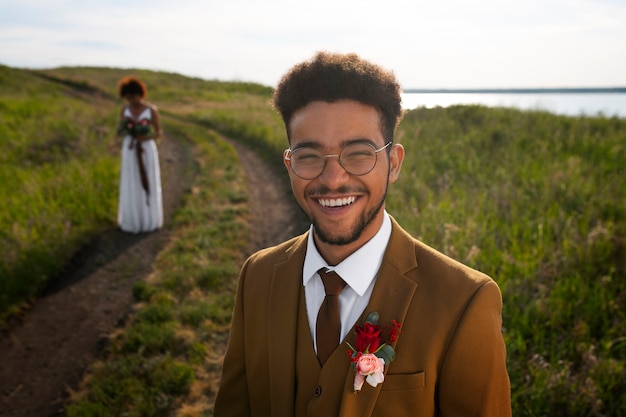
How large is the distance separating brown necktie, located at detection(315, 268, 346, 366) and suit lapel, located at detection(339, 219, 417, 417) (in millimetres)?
76

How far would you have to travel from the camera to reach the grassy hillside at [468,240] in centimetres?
429

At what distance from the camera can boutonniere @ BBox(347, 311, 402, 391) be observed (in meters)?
1.69

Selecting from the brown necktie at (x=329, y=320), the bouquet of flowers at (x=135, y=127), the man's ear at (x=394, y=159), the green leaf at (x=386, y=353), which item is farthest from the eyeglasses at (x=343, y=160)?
the bouquet of flowers at (x=135, y=127)

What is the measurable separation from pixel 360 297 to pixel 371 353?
1.09 feet

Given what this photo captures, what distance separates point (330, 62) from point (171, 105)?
29.3m

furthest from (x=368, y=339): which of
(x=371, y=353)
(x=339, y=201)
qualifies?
(x=339, y=201)

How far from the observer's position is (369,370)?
66.2 inches

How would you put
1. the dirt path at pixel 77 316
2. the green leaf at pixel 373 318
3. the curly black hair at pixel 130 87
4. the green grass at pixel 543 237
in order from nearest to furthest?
the green leaf at pixel 373 318
the green grass at pixel 543 237
the dirt path at pixel 77 316
the curly black hair at pixel 130 87

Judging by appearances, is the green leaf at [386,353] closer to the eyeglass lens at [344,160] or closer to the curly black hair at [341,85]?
the eyeglass lens at [344,160]

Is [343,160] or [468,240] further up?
[343,160]

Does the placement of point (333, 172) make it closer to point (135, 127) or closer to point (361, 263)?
point (361, 263)

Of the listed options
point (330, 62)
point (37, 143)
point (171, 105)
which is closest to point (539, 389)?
point (330, 62)

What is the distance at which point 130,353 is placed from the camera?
5.07 m

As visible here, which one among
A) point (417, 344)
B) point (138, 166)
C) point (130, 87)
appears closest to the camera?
point (417, 344)
